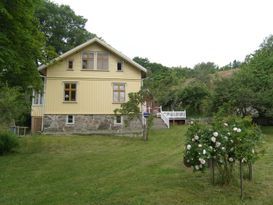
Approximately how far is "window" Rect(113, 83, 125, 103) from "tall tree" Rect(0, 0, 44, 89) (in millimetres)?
10205

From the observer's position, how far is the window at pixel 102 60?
22.2 meters

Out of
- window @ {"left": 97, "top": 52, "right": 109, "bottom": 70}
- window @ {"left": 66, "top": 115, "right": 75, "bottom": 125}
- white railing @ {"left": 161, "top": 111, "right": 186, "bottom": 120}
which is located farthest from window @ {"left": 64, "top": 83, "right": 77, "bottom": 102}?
white railing @ {"left": 161, "top": 111, "right": 186, "bottom": 120}

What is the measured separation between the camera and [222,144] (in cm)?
575

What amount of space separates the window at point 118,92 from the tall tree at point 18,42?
10.2m

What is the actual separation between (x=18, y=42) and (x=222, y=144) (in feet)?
27.2

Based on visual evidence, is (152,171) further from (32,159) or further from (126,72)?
(126,72)

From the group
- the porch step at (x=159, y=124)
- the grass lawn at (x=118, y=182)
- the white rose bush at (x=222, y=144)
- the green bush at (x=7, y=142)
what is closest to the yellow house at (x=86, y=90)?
the porch step at (x=159, y=124)

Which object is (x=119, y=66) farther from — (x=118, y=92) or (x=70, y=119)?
(x=70, y=119)

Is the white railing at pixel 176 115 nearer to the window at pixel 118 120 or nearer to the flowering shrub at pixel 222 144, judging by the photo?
the window at pixel 118 120

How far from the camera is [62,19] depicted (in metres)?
35.8

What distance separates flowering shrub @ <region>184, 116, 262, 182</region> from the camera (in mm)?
5727

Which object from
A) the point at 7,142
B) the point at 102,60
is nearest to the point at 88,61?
the point at 102,60

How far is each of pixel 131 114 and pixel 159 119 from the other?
11.0 meters

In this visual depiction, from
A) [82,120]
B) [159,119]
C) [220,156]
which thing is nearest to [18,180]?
[220,156]
